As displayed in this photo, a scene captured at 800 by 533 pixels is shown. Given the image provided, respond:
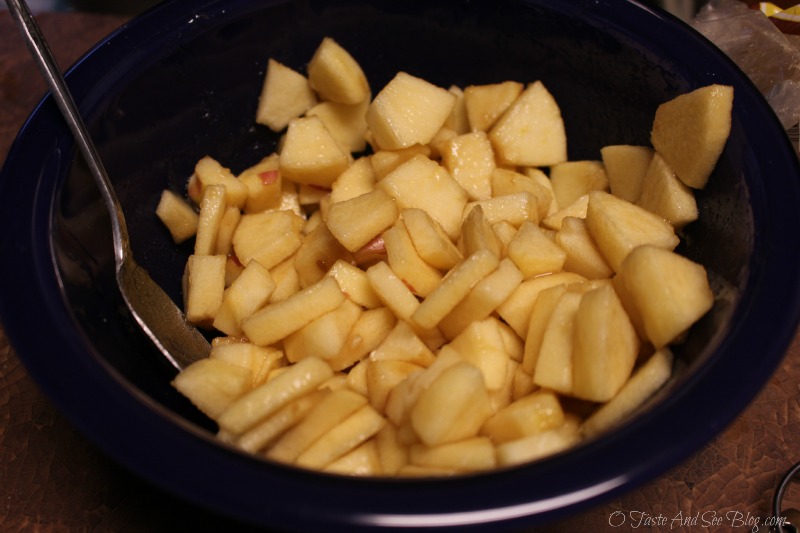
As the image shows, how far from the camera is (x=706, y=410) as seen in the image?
82 centimetres

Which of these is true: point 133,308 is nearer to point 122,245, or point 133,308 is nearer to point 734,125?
point 122,245

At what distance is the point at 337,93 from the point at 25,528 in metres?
0.94

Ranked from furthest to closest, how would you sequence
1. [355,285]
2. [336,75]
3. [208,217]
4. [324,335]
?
[336,75] < [208,217] < [355,285] < [324,335]

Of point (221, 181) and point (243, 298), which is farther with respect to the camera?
point (221, 181)

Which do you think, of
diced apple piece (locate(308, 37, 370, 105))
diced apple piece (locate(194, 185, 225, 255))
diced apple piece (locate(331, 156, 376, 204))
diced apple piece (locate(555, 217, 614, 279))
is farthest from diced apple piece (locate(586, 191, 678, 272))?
diced apple piece (locate(194, 185, 225, 255))

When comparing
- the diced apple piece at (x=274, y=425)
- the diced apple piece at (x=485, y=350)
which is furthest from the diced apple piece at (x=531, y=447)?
the diced apple piece at (x=274, y=425)

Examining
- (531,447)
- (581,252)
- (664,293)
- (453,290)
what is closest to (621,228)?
(581,252)

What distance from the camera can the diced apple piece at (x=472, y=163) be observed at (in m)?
1.40

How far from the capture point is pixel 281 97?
4.90ft

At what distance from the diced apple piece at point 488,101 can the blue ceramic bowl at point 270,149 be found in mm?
66

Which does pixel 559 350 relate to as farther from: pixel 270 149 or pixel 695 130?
pixel 270 149

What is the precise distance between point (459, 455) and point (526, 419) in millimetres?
117

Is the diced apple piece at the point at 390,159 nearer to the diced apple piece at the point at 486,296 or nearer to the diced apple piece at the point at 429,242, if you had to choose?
the diced apple piece at the point at 429,242

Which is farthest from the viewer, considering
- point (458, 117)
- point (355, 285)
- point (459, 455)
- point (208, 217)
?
point (458, 117)
